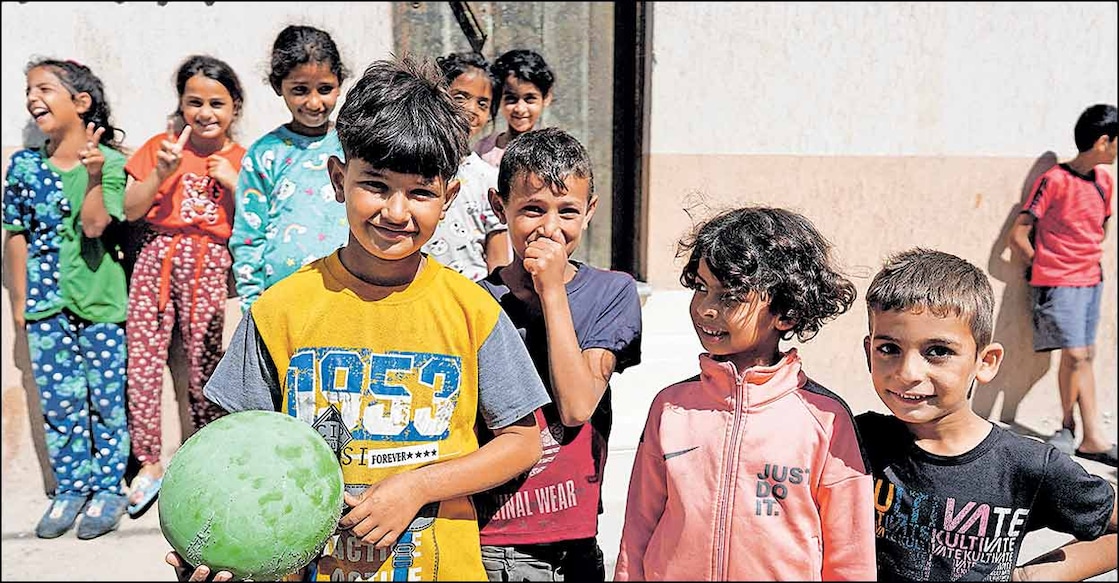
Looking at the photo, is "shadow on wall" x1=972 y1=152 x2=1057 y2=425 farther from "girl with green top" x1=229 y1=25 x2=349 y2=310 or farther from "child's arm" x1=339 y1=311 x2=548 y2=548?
"child's arm" x1=339 y1=311 x2=548 y2=548

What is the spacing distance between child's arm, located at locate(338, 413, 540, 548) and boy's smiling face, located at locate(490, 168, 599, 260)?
1.49 ft

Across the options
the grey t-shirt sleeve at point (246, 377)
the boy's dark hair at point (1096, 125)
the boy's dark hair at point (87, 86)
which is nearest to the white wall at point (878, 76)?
the boy's dark hair at point (1096, 125)

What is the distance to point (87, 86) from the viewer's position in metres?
3.88

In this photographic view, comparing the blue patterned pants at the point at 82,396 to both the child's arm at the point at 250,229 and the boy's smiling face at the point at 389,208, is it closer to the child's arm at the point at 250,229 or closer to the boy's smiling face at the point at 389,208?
the child's arm at the point at 250,229

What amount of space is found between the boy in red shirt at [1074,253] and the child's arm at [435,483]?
4.27 meters

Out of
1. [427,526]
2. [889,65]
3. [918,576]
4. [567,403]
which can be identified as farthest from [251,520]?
[889,65]

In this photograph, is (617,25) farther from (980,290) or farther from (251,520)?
(251,520)

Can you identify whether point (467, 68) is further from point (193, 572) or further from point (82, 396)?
point (82, 396)

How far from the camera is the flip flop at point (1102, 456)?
4.99 metres

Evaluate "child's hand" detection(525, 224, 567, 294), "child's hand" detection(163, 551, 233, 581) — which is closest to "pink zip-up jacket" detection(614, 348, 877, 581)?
"child's hand" detection(525, 224, 567, 294)

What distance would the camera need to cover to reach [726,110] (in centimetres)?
479

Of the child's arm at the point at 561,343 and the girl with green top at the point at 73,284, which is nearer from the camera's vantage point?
the child's arm at the point at 561,343

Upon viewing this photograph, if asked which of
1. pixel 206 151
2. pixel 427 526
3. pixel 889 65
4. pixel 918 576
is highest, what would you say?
pixel 889 65

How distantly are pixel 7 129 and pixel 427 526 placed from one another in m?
3.39
